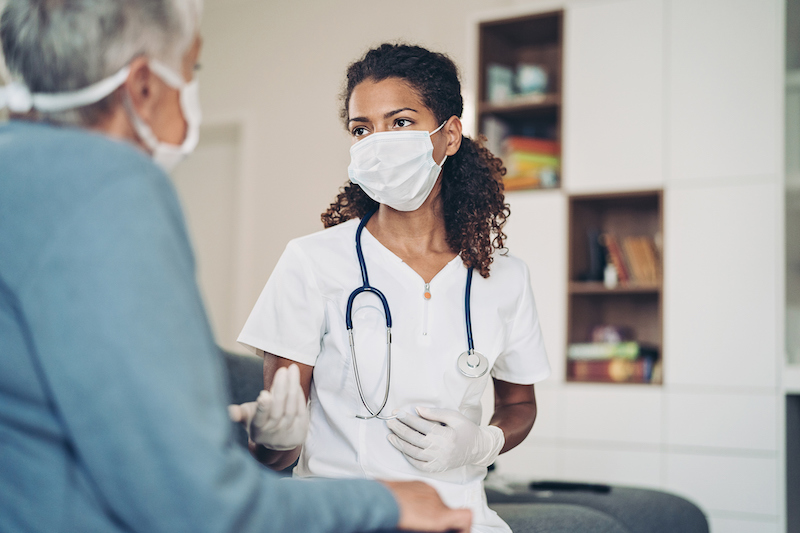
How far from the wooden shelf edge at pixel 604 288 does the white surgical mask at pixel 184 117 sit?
2501 millimetres

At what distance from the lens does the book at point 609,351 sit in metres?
3.09

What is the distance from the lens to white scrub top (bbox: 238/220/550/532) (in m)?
1.28

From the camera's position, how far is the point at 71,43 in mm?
734

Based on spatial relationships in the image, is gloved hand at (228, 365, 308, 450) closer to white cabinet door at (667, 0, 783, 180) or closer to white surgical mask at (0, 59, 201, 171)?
white surgical mask at (0, 59, 201, 171)

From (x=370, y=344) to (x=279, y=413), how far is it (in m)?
0.39

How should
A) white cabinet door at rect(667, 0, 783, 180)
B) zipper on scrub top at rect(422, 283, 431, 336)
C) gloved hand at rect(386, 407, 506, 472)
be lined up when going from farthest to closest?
white cabinet door at rect(667, 0, 783, 180), zipper on scrub top at rect(422, 283, 431, 336), gloved hand at rect(386, 407, 506, 472)

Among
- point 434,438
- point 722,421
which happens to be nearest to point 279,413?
Answer: point 434,438

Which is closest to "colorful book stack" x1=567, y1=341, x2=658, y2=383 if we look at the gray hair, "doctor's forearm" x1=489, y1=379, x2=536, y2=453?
"doctor's forearm" x1=489, y1=379, x2=536, y2=453

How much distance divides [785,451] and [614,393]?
0.62 meters

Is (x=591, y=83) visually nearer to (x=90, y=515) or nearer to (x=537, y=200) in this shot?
(x=537, y=200)

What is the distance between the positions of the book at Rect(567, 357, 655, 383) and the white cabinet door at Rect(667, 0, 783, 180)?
756 mm

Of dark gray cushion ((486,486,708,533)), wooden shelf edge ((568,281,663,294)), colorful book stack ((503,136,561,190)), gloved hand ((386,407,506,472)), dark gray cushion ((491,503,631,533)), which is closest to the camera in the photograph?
gloved hand ((386,407,506,472))

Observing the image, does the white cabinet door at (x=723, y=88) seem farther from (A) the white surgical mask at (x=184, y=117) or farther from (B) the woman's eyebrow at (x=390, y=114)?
(A) the white surgical mask at (x=184, y=117)

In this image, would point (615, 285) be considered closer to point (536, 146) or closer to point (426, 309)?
point (536, 146)
